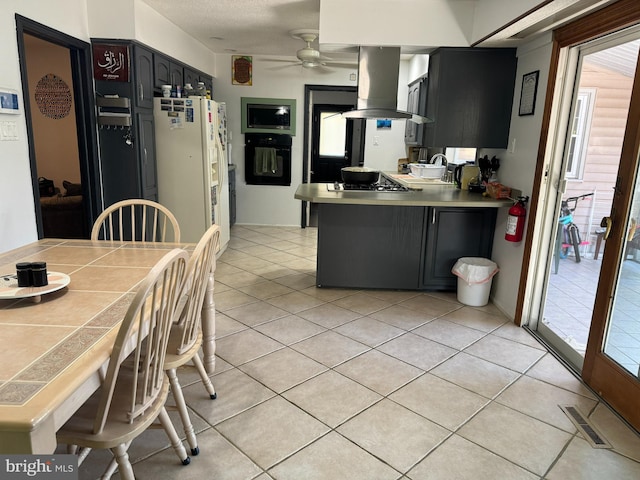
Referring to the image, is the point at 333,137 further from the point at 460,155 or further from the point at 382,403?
the point at 382,403

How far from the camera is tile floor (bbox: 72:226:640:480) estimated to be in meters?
1.81

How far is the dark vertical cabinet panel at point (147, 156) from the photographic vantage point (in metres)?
3.93

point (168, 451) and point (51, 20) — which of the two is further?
point (51, 20)

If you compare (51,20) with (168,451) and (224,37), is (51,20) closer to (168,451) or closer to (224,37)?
(224,37)

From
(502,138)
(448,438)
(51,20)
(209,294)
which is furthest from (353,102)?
(448,438)

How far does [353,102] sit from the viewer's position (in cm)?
702

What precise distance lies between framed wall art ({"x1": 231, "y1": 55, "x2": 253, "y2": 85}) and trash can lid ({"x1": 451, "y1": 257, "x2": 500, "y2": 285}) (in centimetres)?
407

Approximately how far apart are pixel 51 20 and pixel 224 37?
86.8 inches

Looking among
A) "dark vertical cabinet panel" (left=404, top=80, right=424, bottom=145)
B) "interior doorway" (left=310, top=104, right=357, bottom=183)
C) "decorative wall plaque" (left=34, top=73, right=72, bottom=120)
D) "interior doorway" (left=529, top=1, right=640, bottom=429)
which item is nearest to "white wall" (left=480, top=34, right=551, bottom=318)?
"interior doorway" (left=529, top=1, right=640, bottom=429)

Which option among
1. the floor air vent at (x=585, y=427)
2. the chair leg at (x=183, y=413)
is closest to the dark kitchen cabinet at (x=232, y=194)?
the chair leg at (x=183, y=413)

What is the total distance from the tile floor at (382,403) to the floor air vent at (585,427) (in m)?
0.03

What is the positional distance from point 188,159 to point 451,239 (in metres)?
2.58

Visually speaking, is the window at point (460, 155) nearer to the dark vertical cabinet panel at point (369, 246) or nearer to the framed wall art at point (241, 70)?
the dark vertical cabinet panel at point (369, 246)

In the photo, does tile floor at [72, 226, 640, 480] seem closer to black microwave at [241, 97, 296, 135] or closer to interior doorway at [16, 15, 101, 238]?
interior doorway at [16, 15, 101, 238]
